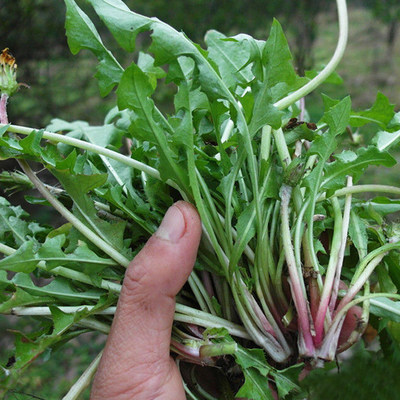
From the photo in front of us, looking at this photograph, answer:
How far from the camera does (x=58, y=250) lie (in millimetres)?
903

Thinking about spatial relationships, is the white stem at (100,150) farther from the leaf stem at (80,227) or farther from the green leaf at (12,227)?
the green leaf at (12,227)

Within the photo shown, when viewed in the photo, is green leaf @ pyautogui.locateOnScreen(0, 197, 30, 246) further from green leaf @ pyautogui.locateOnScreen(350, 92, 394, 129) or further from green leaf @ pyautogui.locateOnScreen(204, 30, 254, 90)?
green leaf @ pyautogui.locateOnScreen(350, 92, 394, 129)

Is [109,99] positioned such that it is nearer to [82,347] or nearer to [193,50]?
[82,347]

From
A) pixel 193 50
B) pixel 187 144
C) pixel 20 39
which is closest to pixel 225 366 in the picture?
pixel 187 144

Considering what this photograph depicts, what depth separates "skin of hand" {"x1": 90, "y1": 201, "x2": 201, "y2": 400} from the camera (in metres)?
0.89

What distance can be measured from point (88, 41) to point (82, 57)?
2.49 meters

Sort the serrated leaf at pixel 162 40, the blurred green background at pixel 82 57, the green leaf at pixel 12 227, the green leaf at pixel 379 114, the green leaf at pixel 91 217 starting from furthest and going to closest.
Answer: the blurred green background at pixel 82 57, the green leaf at pixel 379 114, the green leaf at pixel 12 227, the green leaf at pixel 91 217, the serrated leaf at pixel 162 40

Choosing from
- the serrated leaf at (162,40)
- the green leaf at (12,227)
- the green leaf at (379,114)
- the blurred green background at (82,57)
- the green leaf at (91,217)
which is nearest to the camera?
the serrated leaf at (162,40)

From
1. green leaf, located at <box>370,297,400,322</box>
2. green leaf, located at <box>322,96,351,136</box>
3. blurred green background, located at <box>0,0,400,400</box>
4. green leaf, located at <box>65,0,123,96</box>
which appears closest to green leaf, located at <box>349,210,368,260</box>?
green leaf, located at <box>370,297,400,322</box>

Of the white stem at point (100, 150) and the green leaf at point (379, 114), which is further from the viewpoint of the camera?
the green leaf at point (379, 114)

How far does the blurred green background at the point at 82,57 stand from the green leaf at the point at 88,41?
147 cm

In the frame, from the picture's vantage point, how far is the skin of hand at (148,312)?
890mm

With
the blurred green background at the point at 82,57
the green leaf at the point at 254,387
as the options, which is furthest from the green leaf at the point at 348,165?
the blurred green background at the point at 82,57

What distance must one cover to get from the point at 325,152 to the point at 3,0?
8.18 ft
